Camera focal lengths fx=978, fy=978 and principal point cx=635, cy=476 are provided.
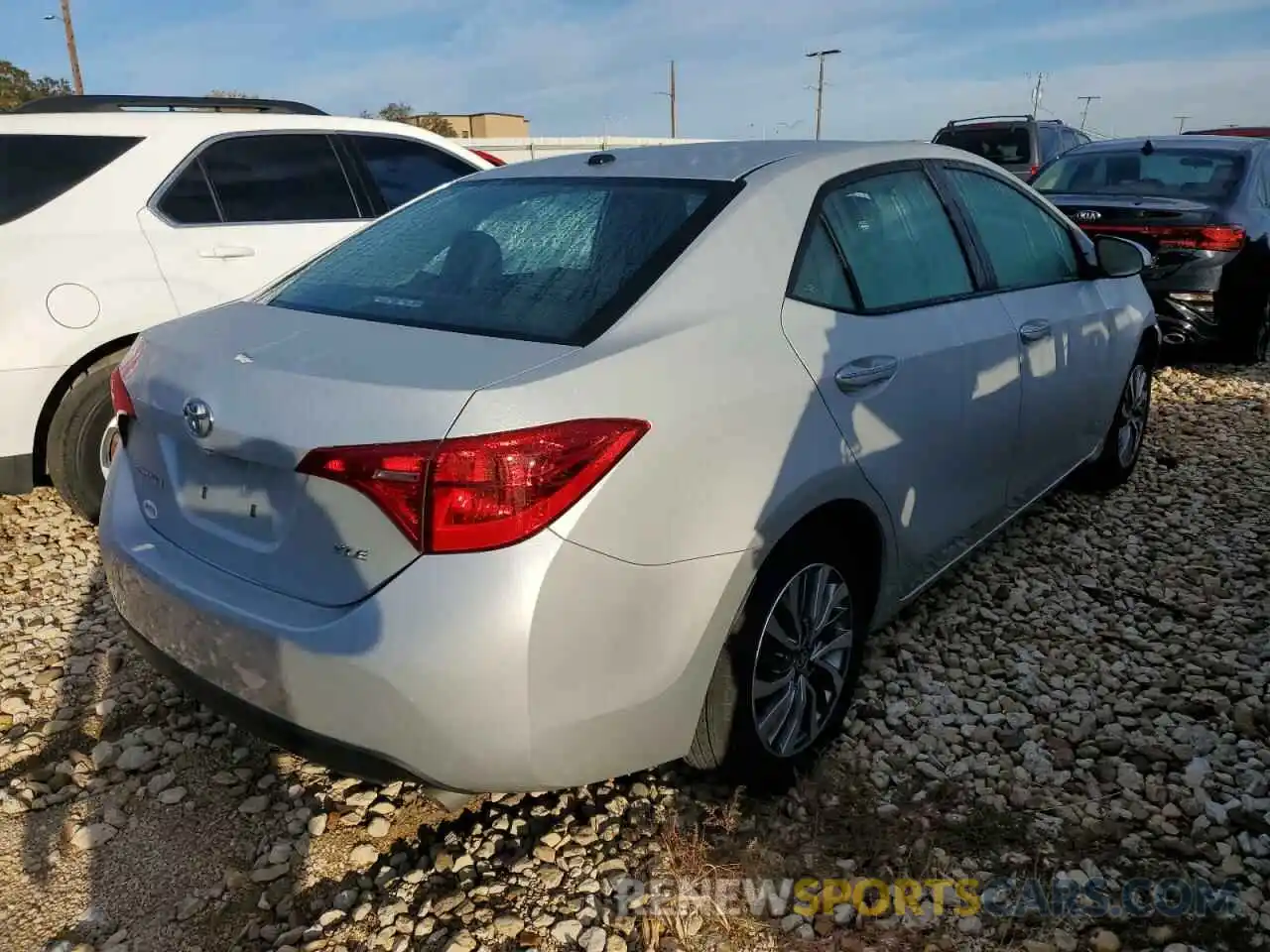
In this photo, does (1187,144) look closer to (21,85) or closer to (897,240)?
(897,240)

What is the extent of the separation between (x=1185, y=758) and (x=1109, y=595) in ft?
3.58

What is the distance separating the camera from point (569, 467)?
182 cm

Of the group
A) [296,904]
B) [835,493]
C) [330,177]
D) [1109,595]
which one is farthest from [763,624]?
[330,177]

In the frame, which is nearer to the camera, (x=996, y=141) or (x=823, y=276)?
(x=823, y=276)

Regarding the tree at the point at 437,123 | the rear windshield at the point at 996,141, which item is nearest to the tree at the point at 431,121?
the tree at the point at 437,123

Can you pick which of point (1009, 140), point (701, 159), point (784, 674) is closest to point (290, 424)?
point (784, 674)

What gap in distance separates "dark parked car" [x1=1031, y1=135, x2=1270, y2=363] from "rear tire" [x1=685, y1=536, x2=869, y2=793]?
4.75 meters

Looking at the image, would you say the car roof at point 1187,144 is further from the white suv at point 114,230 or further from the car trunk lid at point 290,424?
the car trunk lid at point 290,424

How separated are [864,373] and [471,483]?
1171 mm

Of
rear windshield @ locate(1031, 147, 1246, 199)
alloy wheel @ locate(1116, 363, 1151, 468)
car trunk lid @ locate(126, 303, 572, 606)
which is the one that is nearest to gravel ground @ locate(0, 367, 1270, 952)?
car trunk lid @ locate(126, 303, 572, 606)

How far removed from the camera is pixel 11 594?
148 inches

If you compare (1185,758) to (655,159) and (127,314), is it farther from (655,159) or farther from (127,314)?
(127,314)

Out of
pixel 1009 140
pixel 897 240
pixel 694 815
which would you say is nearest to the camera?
pixel 694 815

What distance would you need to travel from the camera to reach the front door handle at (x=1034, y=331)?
3281 millimetres
